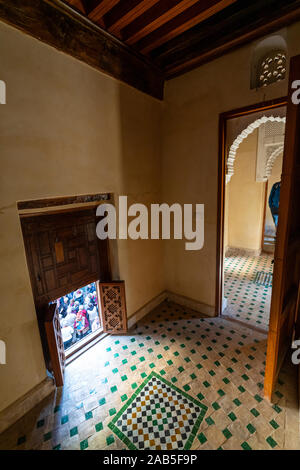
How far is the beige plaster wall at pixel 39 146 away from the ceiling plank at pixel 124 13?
0.51 m

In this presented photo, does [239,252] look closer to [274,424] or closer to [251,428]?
[274,424]

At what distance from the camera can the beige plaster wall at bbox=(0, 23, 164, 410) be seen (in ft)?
6.39

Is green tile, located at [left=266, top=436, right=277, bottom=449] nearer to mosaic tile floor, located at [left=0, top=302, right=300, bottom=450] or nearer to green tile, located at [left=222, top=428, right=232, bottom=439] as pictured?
mosaic tile floor, located at [left=0, top=302, right=300, bottom=450]

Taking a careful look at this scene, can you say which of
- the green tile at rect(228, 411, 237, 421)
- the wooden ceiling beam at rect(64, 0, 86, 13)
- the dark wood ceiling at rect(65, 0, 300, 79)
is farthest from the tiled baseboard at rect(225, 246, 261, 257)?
the wooden ceiling beam at rect(64, 0, 86, 13)

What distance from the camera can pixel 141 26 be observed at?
250cm

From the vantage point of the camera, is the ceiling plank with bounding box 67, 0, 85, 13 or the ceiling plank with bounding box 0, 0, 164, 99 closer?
the ceiling plank with bounding box 0, 0, 164, 99

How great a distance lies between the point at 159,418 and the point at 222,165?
3218mm

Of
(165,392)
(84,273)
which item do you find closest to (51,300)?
(84,273)

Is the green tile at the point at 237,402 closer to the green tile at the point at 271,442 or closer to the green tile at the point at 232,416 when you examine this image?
the green tile at the point at 232,416

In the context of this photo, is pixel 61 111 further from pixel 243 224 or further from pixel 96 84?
pixel 243 224

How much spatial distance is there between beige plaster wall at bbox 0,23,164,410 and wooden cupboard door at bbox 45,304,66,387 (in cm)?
12

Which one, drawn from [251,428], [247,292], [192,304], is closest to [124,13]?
[192,304]

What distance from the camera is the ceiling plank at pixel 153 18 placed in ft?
7.32

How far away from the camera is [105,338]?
331 cm
